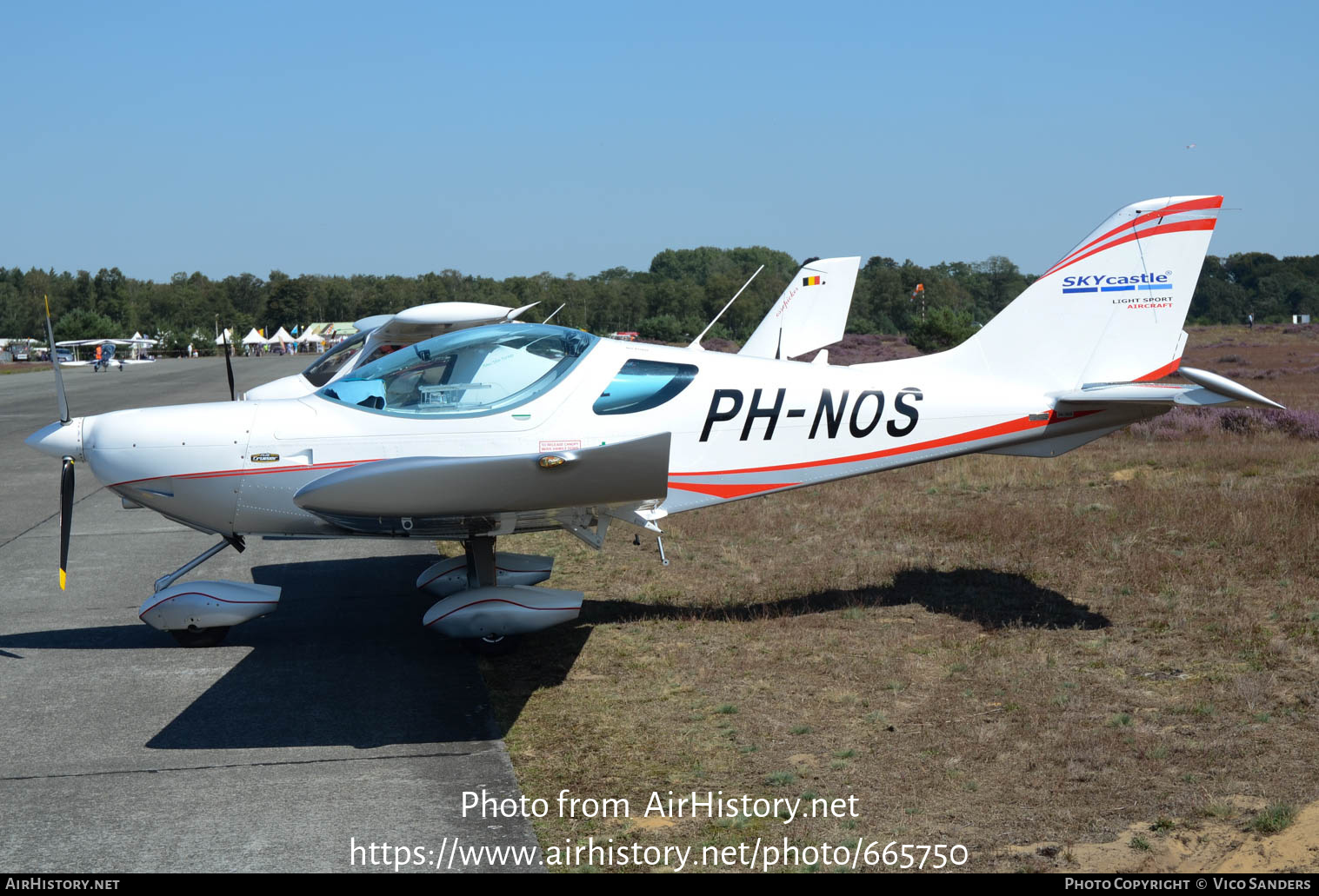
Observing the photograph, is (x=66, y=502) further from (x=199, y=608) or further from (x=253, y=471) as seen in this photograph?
(x=253, y=471)

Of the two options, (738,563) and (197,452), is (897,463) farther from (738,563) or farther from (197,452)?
(197,452)

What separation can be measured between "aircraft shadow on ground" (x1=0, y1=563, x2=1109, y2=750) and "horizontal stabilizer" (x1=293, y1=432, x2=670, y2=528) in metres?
1.18

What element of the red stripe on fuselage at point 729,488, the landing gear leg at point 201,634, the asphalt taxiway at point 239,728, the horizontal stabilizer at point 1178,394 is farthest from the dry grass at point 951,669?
the landing gear leg at point 201,634

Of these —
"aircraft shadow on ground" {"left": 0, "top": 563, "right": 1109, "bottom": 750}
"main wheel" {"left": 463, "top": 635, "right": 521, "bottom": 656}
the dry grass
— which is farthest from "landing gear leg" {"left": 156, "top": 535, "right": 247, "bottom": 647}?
the dry grass

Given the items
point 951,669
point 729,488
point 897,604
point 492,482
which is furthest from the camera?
point 897,604

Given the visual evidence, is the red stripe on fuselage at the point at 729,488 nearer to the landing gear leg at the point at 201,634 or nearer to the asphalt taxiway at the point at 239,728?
the asphalt taxiway at the point at 239,728

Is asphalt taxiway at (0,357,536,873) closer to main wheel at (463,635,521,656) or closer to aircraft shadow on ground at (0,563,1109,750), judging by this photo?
aircraft shadow on ground at (0,563,1109,750)

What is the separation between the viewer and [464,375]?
6.73 metres

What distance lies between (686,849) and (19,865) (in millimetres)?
2639

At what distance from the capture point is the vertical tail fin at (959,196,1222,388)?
7.62 metres

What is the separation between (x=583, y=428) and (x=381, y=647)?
7.08 ft

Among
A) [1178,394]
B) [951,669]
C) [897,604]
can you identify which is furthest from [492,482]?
[1178,394]

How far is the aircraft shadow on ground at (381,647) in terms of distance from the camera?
5.60 metres

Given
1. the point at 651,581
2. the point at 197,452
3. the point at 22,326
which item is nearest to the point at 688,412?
the point at 651,581
